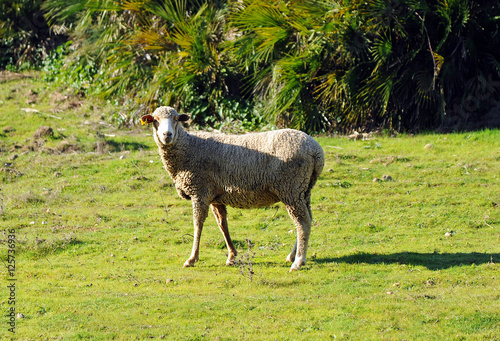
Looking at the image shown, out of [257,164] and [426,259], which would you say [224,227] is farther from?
[426,259]

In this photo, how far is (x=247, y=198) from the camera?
9172 millimetres

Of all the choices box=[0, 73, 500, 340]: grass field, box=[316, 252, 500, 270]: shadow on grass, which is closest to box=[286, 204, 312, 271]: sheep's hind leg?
box=[0, 73, 500, 340]: grass field

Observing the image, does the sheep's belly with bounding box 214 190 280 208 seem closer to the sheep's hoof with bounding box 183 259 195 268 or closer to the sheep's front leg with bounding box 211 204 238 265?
the sheep's front leg with bounding box 211 204 238 265

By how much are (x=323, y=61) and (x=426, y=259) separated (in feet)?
25.2

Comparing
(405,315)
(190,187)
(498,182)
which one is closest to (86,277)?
(190,187)

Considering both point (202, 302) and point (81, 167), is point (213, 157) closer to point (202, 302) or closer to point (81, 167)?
point (202, 302)

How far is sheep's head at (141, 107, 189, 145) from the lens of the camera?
8812mm

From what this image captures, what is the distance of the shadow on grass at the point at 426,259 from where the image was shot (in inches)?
352

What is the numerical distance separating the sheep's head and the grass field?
1918 mm

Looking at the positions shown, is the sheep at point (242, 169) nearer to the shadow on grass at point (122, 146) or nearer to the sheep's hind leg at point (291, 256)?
the sheep's hind leg at point (291, 256)

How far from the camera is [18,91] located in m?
20.8

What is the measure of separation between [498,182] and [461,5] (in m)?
4.52

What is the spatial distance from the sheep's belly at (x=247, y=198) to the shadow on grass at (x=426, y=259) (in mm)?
1184

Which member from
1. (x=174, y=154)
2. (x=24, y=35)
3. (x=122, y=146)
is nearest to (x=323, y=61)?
(x=122, y=146)
